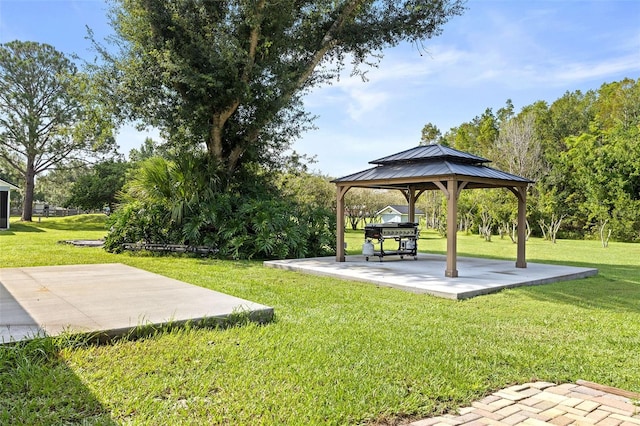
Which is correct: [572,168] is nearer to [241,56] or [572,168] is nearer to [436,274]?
[436,274]

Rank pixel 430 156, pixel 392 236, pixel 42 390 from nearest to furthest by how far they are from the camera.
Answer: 1. pixel 42 390
2. pixel 430 156
3. pixel 392 236

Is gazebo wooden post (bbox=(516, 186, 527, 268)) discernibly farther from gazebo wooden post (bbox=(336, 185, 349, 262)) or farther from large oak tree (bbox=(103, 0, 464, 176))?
large oak tree (bbox=(103, 0, 464, 176))

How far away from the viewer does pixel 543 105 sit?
37.0m

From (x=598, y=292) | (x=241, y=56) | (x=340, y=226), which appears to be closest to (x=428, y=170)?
(x=340, y=226)

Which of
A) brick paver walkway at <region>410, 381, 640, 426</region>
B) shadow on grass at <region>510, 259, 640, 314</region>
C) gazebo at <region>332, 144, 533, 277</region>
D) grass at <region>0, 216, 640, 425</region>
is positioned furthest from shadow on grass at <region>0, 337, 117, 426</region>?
gazebo at <region>332, 144, 533, 277</region>

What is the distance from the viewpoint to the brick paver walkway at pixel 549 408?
267 cm

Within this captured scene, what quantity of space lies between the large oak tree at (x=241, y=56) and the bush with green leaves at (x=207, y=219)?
3.78 ft

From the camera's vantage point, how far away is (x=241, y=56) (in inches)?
432

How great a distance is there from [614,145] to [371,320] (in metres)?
26.1

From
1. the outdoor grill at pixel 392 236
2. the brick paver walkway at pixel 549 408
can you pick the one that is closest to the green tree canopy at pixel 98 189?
the outdoor grill at pixel 392 236

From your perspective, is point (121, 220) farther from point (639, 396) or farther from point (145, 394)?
point (639, 396)

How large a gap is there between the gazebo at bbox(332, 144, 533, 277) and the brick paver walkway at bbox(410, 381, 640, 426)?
473cm

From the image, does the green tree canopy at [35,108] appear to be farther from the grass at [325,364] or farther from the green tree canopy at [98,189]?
the grass at [325,364]

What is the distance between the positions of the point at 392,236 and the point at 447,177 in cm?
278
